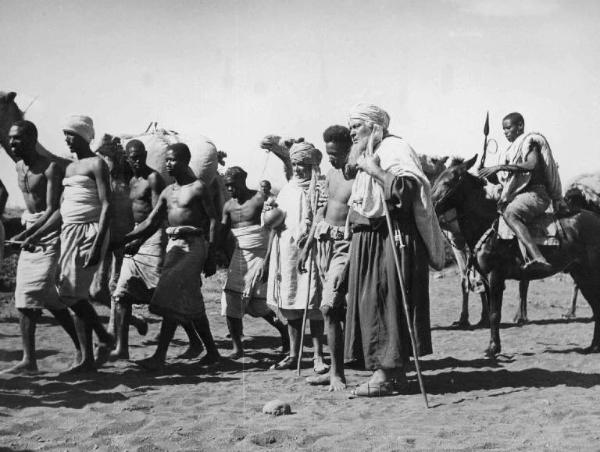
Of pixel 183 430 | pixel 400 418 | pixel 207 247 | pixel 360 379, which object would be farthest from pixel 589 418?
pixel 207 247

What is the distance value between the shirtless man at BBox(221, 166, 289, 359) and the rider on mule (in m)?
2.72

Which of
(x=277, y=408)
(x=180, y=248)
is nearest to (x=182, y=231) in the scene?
(x=180, y=248)

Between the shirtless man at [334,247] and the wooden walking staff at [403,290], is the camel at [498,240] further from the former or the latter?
the wooden walking staff at [403,290]

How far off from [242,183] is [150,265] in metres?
1.36

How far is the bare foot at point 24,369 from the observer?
20.6 feet

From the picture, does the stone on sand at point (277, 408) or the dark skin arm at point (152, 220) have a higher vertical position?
the dark skin arm at point (152, 220)

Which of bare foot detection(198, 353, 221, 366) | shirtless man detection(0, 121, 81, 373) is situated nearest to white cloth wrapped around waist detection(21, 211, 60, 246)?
shirtless man detection(0, 121, 81, 373)

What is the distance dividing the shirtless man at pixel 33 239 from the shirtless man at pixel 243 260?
1.85m

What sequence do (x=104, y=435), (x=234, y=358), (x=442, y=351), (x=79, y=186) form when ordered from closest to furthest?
(x=104, y=435) → (x=79, y=186) → (x=234, y=358) → (x=442, y=351)

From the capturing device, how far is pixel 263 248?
7.68 m

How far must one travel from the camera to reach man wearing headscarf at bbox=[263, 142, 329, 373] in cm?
662

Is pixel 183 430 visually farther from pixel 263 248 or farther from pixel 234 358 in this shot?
pixel 263 248

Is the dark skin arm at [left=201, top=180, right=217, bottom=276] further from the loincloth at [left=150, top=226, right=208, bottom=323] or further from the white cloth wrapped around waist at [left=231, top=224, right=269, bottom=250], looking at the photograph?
the white cloth wrapped around waist at [left=231, top=224, right=269, bottom=250]

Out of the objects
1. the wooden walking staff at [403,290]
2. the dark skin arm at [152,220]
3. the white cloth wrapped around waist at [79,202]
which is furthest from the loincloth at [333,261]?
the white cloth wrapped around waist at [79,202]
